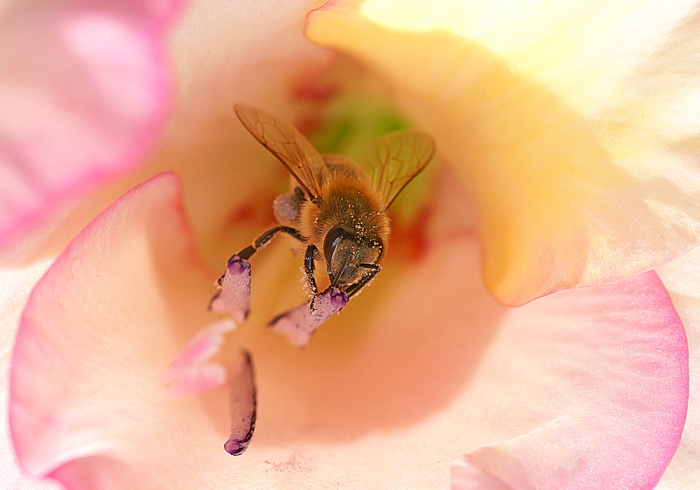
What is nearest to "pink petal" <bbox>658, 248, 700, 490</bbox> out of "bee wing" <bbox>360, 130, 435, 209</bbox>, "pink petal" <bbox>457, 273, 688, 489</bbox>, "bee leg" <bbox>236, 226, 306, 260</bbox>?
"pink petal" <bbox>457, 273, 688, 489</bbox>

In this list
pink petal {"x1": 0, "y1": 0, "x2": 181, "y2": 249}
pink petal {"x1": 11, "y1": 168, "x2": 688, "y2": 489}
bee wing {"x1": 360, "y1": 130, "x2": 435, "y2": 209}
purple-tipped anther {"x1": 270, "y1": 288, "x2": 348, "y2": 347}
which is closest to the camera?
pink petal {"x1": 0, "y1": 0, "x2": 181, "y2": 249}

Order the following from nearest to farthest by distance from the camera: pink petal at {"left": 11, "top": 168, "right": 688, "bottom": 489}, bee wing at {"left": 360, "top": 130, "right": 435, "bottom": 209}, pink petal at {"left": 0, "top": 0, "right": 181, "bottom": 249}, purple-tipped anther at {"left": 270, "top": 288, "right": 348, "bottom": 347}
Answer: pink petal at {"left": 0, "top": 0, "right": 181, "bottom": 249}, pink petal at {"left": 11, "top": 168, "right": 688, "bottom": 489}, purple-tipped anther at {"left": 270, "top": 288, "right": 348, "bottom": 347}, bee wing at {"left": 360, "top": 130, "right": 435, "bottom": 209}

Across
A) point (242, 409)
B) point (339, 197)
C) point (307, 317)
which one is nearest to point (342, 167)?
point (339, 197)

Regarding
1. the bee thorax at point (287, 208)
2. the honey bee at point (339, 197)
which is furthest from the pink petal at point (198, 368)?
the bee thorax at point (287, 208)

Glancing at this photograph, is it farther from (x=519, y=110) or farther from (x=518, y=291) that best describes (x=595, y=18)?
(x=518, y=291)

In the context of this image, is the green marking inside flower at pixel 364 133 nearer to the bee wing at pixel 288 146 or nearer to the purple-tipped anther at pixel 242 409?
the bee wing at pixel 288 146

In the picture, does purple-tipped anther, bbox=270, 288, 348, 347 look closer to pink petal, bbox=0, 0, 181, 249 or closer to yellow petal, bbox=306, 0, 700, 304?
yellow petal, bbox=306, 0, 700, 304
